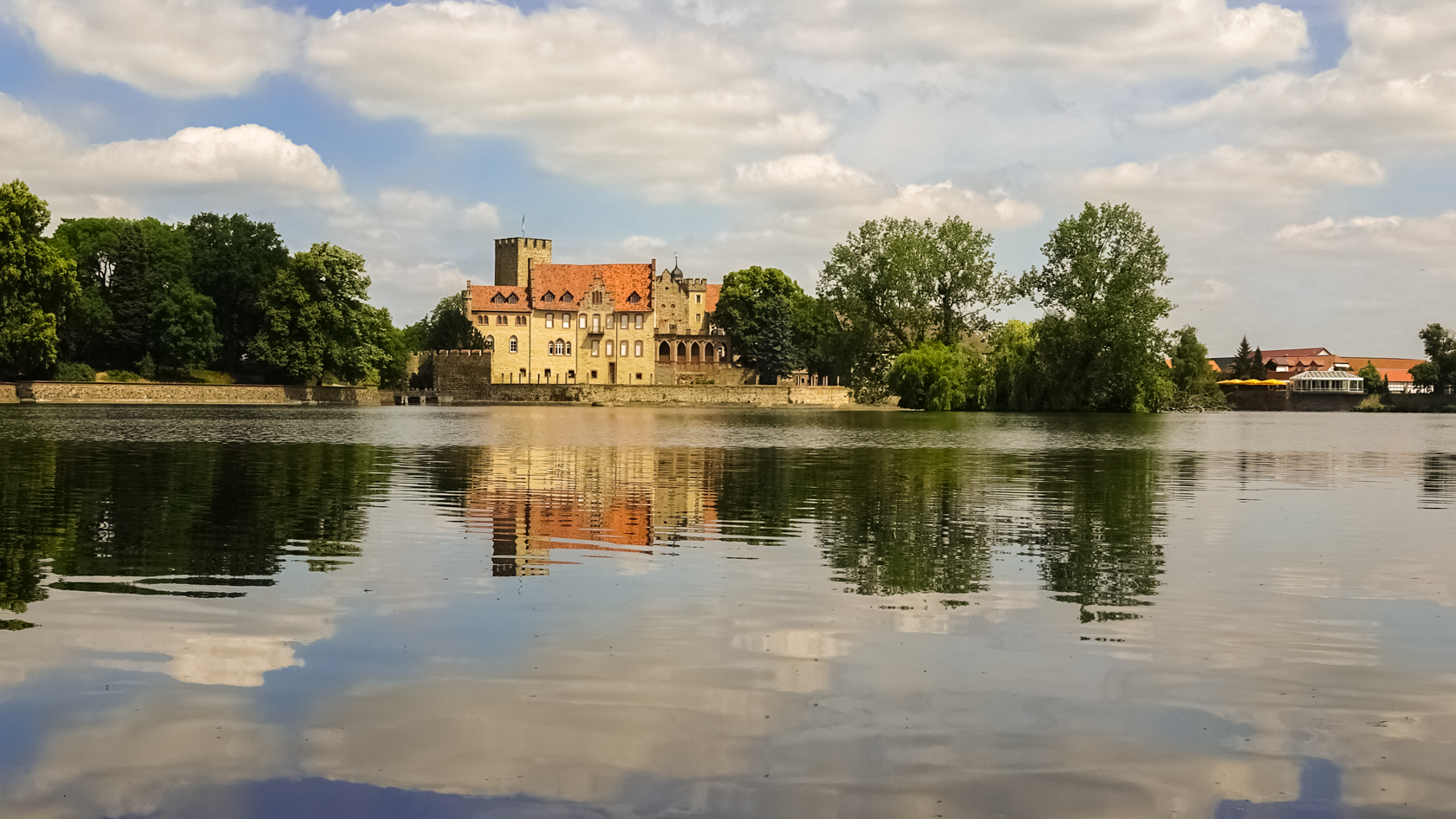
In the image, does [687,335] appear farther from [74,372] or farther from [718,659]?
[718,659]

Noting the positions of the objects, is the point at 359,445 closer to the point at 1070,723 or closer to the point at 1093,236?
the point at 1070,723

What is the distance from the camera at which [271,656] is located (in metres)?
8.25

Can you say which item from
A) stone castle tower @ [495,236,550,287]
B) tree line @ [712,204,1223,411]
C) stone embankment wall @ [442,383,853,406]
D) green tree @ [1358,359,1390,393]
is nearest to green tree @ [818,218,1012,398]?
tree line @ [712,204,1223,411]

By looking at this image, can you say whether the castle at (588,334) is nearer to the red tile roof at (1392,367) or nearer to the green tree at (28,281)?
the green tree at (28,281)

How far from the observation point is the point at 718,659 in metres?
8.38

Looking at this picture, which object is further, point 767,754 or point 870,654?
point 870,654

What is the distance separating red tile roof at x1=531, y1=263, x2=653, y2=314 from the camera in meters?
126

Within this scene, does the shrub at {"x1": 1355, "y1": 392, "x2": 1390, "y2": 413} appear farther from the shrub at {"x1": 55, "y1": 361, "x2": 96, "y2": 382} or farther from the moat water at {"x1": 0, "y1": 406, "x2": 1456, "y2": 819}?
the moat water at {"x1": 0, "y1": 406, "x2": 1456, "y2": 819}

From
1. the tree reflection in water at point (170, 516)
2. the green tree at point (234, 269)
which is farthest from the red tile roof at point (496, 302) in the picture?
the tree reflection in water at point (170, 516)

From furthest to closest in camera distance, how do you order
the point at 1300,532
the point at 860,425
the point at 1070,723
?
the point at 860,425
the point at 1300,532
the point at 1070,723

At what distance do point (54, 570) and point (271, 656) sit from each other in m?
4.66

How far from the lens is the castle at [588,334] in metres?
123

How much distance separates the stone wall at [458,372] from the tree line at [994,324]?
3275 cm

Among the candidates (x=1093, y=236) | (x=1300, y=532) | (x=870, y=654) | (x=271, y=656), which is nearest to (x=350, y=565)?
(x=271, y=656)
